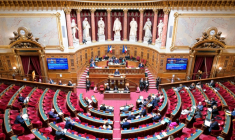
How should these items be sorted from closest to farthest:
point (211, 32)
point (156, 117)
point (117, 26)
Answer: point (156, 117)
point (211, 32)
point (117, 26)

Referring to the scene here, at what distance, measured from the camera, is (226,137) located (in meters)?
10.0

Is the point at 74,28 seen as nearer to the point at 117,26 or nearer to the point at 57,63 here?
the point at 57,63

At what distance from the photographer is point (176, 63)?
1836 cm

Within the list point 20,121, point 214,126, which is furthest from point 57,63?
point 214,126

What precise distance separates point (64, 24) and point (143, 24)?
1030 cm

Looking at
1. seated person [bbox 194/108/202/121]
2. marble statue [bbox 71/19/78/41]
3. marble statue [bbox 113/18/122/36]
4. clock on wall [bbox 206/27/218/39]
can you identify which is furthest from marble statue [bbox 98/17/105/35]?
seated person [bbox 194/108/202/121]

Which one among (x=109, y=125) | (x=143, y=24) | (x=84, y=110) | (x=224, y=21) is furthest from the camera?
(x=143, y=24)

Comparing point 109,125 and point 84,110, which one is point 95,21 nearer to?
point 84,110

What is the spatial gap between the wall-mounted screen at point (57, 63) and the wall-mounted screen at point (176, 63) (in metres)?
10.9

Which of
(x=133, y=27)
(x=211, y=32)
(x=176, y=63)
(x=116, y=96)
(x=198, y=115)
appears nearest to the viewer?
(x=198, y=115)

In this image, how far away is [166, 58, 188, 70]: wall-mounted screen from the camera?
1827 cm

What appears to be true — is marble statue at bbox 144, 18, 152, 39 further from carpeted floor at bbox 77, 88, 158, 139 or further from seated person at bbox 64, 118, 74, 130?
seated person at bbox 64, 118, 74, 130

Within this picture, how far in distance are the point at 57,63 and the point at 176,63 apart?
12.5 meters

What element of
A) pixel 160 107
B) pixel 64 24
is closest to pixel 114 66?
pixel 64 24
